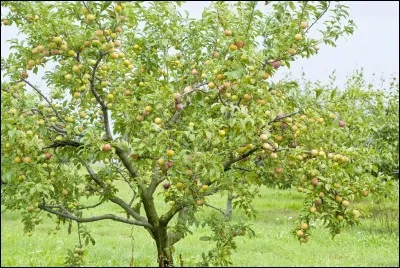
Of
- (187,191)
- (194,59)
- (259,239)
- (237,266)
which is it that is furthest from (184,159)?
(259,239)

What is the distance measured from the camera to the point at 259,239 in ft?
47.0

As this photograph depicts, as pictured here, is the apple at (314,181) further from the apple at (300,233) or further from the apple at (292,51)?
the apple at (292,51)

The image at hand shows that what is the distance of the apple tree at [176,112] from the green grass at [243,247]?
3.49 m

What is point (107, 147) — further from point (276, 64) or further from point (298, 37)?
point (298, 37)

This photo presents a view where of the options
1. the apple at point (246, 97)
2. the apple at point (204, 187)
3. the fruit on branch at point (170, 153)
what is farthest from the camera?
the apple at point (204, 187)

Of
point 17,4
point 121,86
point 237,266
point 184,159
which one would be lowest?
point 237,266

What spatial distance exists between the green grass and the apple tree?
3.49m

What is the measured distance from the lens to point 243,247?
1328 centimetres

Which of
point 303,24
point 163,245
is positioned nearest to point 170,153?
point 303,24

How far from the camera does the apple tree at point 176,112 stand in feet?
17.5

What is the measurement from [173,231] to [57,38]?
100 inches

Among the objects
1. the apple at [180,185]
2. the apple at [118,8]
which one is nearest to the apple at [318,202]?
the apple at [180,185]

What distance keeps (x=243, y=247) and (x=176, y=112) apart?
7906mm

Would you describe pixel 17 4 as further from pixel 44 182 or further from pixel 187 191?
pixel 187 191
